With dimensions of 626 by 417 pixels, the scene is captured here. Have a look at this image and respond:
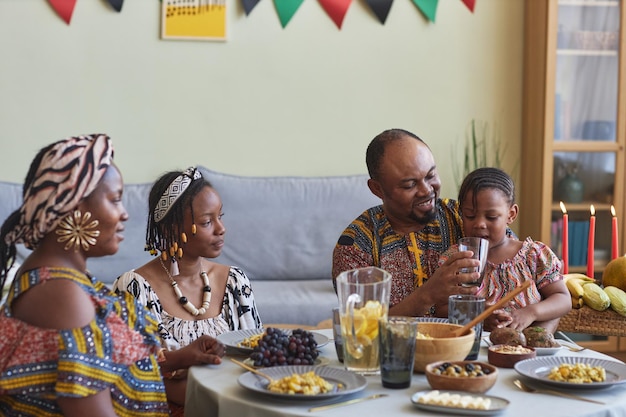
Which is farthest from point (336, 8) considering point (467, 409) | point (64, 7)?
point (467, 409)

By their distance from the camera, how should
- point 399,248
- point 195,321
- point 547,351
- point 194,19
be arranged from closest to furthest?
point 547,351, point 195,321, point 399,248, point 194,19

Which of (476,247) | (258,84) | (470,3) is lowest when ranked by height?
(476,247)

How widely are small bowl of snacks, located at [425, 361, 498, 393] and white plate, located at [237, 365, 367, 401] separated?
13 centimetres

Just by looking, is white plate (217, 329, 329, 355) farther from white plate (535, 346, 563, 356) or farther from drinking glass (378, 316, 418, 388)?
white plate (535, 346, 563, 356)

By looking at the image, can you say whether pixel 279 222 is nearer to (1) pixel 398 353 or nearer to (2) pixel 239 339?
(2) pixel 239 339

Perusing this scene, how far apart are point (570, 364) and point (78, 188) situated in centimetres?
96

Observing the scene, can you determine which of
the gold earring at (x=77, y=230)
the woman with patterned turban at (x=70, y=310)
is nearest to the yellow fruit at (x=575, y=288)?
the woman with patterned turban at (x=70, y=310)

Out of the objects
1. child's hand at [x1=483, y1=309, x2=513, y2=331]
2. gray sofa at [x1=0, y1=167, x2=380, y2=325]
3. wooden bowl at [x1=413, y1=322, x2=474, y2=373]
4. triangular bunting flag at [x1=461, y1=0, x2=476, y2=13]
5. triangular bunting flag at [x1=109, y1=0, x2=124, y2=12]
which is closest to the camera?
wooden bowl at [x1=413, y1=322, x2=474, y2=373]

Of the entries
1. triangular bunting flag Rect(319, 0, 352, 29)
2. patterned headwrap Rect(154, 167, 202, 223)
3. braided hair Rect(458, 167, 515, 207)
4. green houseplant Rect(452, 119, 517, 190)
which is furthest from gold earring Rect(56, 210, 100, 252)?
green houseplant Rect(452, 119, 517, 190)

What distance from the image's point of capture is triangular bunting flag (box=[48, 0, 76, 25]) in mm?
4098

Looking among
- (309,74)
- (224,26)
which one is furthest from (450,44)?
(224,26)

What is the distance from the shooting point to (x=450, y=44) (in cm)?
443

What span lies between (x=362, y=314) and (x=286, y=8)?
9.50ft

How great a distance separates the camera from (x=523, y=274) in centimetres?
219
